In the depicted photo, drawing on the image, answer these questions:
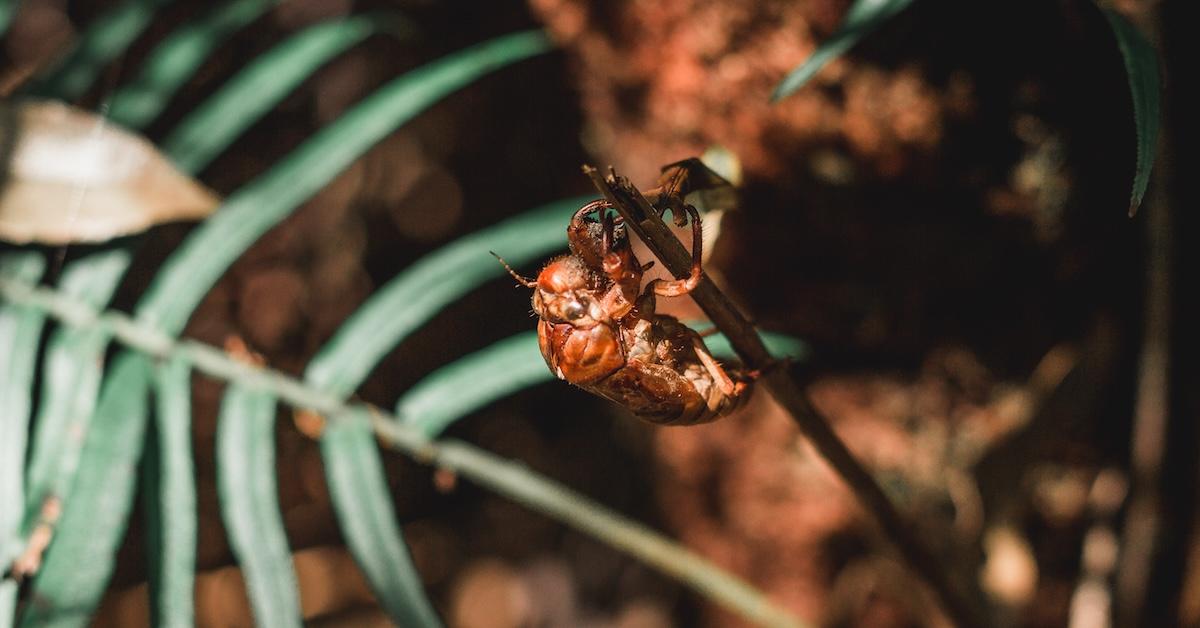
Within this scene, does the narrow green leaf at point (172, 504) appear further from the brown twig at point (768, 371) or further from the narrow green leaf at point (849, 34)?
the narrow green leaf at point (849, 34)

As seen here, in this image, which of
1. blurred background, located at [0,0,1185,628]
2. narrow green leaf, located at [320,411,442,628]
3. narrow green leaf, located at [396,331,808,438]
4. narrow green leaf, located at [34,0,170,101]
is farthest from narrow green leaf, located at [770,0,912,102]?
narrow green leaf, located at [34,0,170,101]

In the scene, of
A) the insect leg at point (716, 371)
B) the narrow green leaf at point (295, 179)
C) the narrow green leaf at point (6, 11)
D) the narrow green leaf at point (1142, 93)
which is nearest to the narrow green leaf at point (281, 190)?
the narrow green leaf at point (295, 179)

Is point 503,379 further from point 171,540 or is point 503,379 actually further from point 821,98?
point 821,98

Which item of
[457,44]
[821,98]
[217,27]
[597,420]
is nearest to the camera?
[821,98]

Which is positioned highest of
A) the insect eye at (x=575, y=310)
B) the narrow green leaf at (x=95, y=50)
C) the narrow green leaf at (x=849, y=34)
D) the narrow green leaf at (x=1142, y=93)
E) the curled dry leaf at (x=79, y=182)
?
the narrow green leaf at (x=95, y=50)

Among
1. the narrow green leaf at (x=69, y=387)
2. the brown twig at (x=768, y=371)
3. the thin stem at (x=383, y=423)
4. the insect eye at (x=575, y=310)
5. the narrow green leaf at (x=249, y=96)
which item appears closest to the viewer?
the brown twig at (x=768, y=371)

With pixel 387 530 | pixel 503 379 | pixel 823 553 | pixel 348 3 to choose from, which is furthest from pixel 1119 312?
pixel 348 3
